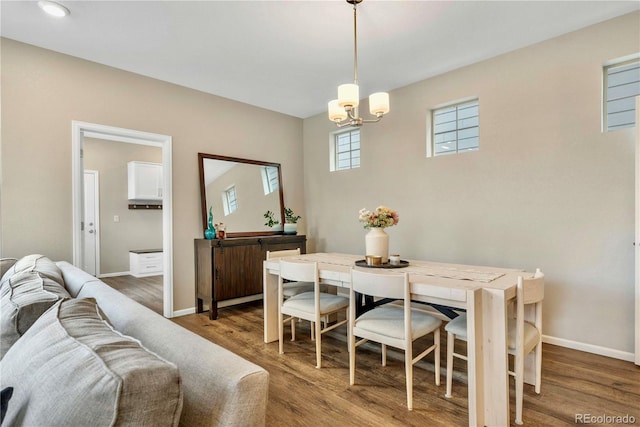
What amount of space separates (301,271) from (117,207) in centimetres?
560

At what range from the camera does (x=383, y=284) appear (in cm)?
204

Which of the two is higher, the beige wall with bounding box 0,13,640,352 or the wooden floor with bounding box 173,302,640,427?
the beige wall with bounding box 0,13,640,352

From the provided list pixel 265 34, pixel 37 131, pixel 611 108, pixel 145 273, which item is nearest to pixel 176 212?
pixel 37 131

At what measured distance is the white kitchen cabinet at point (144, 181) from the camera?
6.43 meters

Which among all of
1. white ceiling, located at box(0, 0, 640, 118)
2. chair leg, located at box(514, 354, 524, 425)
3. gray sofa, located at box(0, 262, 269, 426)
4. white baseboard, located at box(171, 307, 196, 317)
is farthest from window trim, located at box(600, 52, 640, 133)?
white baseboard, located at box(171, 307, 196, 317)

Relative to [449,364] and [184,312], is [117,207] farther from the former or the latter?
[449,364]

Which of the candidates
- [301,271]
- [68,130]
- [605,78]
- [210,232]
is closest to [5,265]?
[68,130]

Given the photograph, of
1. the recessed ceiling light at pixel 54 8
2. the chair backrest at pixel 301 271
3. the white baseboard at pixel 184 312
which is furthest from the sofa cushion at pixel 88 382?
the white baseboard at pixel 184 312

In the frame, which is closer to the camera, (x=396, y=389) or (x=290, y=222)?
(x=396, y=389)

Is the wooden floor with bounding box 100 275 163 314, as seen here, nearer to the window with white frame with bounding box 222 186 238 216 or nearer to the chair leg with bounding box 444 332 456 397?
the window with white frame with bounding box 222 186 238 216

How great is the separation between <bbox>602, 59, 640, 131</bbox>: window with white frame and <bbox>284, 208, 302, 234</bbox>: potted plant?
141 inches

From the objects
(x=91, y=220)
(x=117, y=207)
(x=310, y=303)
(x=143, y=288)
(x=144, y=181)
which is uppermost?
(x=144, y=181)

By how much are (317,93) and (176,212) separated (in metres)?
2.30

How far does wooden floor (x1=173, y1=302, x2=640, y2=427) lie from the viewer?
189 cm
